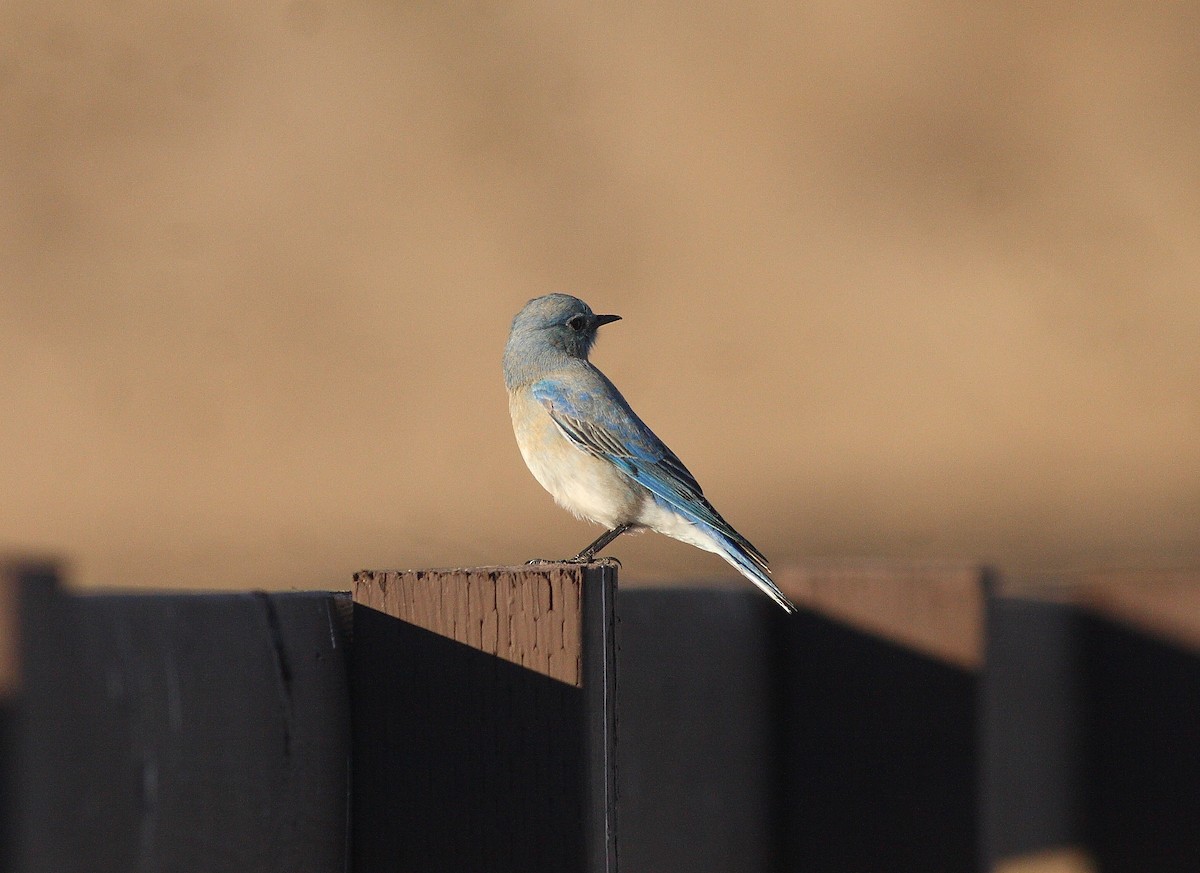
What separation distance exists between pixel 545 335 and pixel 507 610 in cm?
380

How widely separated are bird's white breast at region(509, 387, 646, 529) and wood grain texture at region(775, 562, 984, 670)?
2.21m

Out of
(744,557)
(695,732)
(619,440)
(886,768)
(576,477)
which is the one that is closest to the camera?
(695,732)

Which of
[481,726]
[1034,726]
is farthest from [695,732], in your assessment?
[1034,726]

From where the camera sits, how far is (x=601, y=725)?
7.02 feet

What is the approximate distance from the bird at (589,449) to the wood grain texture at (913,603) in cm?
185

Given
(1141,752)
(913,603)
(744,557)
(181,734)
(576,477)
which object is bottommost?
(1141,752)

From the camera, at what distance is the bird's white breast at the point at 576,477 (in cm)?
524

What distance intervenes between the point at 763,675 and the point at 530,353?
9.40 ft

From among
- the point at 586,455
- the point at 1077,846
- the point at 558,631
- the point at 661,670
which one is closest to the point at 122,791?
the point at 558,631

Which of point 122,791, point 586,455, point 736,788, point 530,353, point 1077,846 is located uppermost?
point 530,353

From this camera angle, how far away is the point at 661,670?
8.63ft

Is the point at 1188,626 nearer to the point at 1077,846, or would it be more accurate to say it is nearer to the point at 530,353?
the point at 1077,846

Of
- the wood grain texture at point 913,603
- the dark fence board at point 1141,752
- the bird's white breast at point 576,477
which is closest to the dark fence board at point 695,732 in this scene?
A: the wood grain texture at point 913,603

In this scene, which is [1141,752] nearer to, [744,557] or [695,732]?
[695,732]
